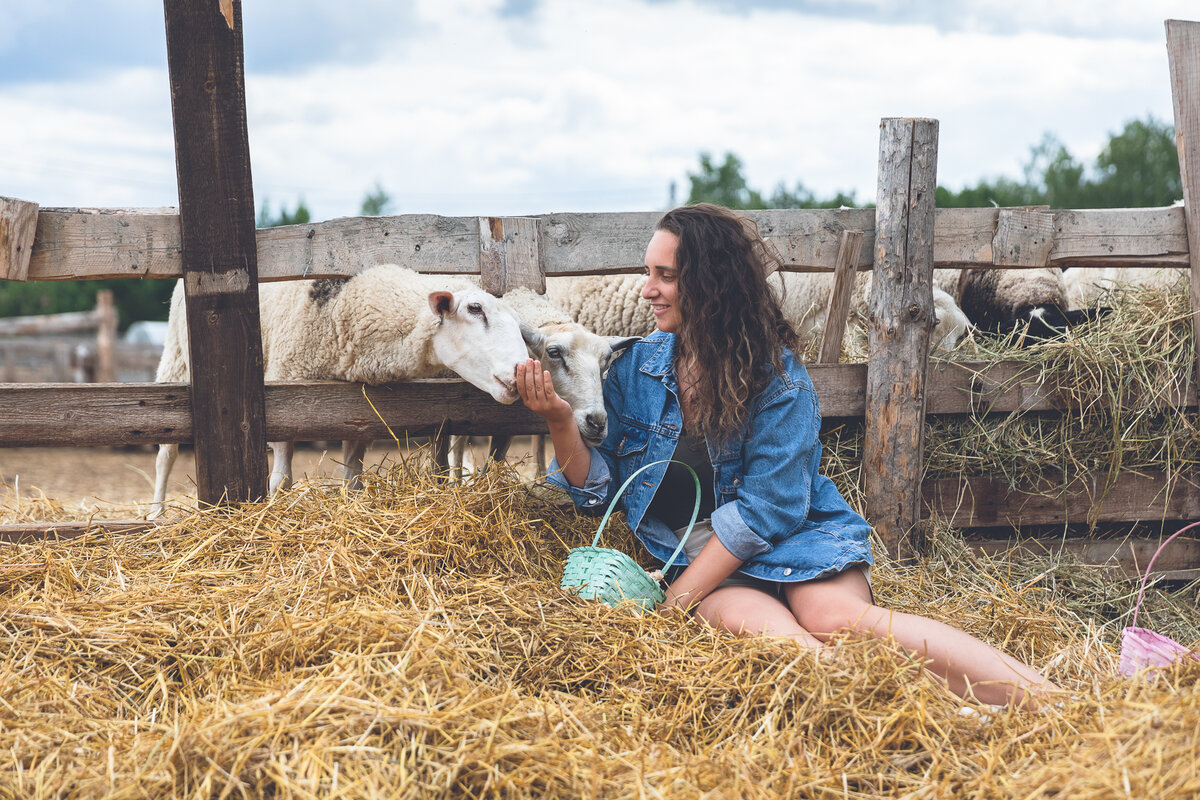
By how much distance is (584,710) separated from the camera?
2188mm

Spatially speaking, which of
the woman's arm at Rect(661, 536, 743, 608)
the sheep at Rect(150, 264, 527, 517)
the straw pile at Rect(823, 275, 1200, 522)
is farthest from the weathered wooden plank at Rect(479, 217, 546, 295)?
the straw pile at Rect(823, 275, 1200, 522)

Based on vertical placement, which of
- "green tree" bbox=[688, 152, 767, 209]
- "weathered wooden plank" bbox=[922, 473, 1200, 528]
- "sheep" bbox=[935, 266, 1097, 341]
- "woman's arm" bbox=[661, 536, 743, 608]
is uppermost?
"green tree" bbox=[688, 152, 767, 209]

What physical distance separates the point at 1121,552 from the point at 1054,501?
44cm

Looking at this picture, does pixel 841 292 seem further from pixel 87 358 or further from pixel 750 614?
pixel 87 358

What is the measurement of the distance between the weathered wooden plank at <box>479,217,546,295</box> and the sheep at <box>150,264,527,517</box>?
6.0 inches

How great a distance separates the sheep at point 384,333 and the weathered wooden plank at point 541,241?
29cm

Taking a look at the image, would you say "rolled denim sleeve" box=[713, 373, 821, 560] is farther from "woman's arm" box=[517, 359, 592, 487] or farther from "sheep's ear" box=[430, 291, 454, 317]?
"sheep's ear" box=[430, 291, 454, 317]

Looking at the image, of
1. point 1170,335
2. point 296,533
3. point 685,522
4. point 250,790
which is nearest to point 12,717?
point 250,790

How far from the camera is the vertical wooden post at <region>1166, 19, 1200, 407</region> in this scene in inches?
169

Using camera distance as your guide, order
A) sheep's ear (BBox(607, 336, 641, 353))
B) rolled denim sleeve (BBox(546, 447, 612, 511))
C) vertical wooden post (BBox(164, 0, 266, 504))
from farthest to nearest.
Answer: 1. sheep's ear (BBox(607, 336, 641, 353))
2. vertical wooden post (BBox(164, 0, 266, 504))
3. rolled denim sleeve (BBox(546, 447, 612, 511))

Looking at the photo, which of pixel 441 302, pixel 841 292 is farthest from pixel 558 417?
pixel 841 292

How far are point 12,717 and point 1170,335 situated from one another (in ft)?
15.9

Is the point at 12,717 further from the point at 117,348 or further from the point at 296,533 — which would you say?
the point at 117,348

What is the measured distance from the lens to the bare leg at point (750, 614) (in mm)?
2574
